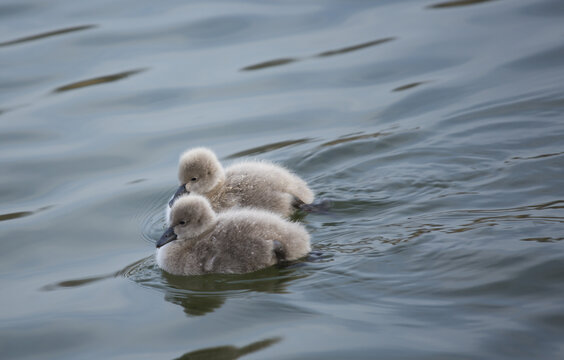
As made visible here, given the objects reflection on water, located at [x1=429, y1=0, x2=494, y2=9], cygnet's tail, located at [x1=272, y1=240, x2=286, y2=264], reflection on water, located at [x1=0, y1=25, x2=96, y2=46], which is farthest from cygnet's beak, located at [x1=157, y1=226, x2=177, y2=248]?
reflection on water, located at [x1=429, y1=0, x2=494, y2=9]

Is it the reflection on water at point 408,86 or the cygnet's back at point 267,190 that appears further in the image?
the reflection on water at point 408,86

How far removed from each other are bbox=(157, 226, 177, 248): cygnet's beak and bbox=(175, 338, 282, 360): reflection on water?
1244 millimetres

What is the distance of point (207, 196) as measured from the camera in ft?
21.6

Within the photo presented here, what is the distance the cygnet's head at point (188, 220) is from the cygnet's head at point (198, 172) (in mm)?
753

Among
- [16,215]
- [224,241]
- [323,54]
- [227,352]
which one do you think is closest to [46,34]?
[323,54]

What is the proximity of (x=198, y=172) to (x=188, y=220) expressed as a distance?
88 centimetres

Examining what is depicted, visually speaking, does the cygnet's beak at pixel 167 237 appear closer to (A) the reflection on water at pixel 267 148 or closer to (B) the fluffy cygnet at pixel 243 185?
(B) the fluffy cygnet at pixel 243 185

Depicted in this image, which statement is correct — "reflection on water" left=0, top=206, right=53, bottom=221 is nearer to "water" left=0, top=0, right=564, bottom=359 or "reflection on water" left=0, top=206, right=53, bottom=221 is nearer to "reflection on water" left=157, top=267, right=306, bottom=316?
"water" left=0, top=0, right=564, bottom=359

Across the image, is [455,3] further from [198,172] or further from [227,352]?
[227,352]

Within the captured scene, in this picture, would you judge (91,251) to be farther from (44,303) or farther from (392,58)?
(392,58)

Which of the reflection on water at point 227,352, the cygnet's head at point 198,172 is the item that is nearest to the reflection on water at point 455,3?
the cygnet's head at point 198,172

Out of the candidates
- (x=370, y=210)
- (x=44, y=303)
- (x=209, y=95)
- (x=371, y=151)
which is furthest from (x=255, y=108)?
(x=44, y=303)

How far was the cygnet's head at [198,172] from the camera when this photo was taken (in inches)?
257

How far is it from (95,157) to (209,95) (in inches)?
66.8
